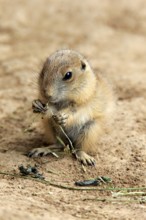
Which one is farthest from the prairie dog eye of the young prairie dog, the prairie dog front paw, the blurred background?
the blurred background

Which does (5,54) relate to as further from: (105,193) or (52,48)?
(105,193)

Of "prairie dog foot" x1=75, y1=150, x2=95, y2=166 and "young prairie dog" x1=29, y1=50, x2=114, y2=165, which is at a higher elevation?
"young prairie dog" x1=29, y1=50, x2=114, y2=165

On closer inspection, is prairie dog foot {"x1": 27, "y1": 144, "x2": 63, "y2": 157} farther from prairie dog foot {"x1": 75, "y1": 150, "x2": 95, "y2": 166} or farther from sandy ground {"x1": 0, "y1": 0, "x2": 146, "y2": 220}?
prairie dog foot {"x1": 75, "y1": 150, "x2": 95, "y2": 166}

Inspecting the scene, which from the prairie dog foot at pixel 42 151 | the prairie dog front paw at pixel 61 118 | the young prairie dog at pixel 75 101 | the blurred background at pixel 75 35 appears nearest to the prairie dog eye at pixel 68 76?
the young prairie dog at pixel 75 101

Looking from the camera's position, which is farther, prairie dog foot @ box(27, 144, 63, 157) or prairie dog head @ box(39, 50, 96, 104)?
prairie dog foot @ box(27, 144, 63, 157)

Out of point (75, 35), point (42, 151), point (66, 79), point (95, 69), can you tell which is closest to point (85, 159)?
point (42, 151)

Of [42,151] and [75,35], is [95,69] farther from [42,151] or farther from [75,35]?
[42,151]

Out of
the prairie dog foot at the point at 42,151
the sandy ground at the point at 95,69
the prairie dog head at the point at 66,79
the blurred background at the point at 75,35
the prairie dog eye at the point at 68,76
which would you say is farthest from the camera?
the blurred background at the point at 75,35

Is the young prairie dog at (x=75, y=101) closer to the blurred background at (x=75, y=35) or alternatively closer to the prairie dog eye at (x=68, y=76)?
the prairie dog eye at (x=68, y=76)
